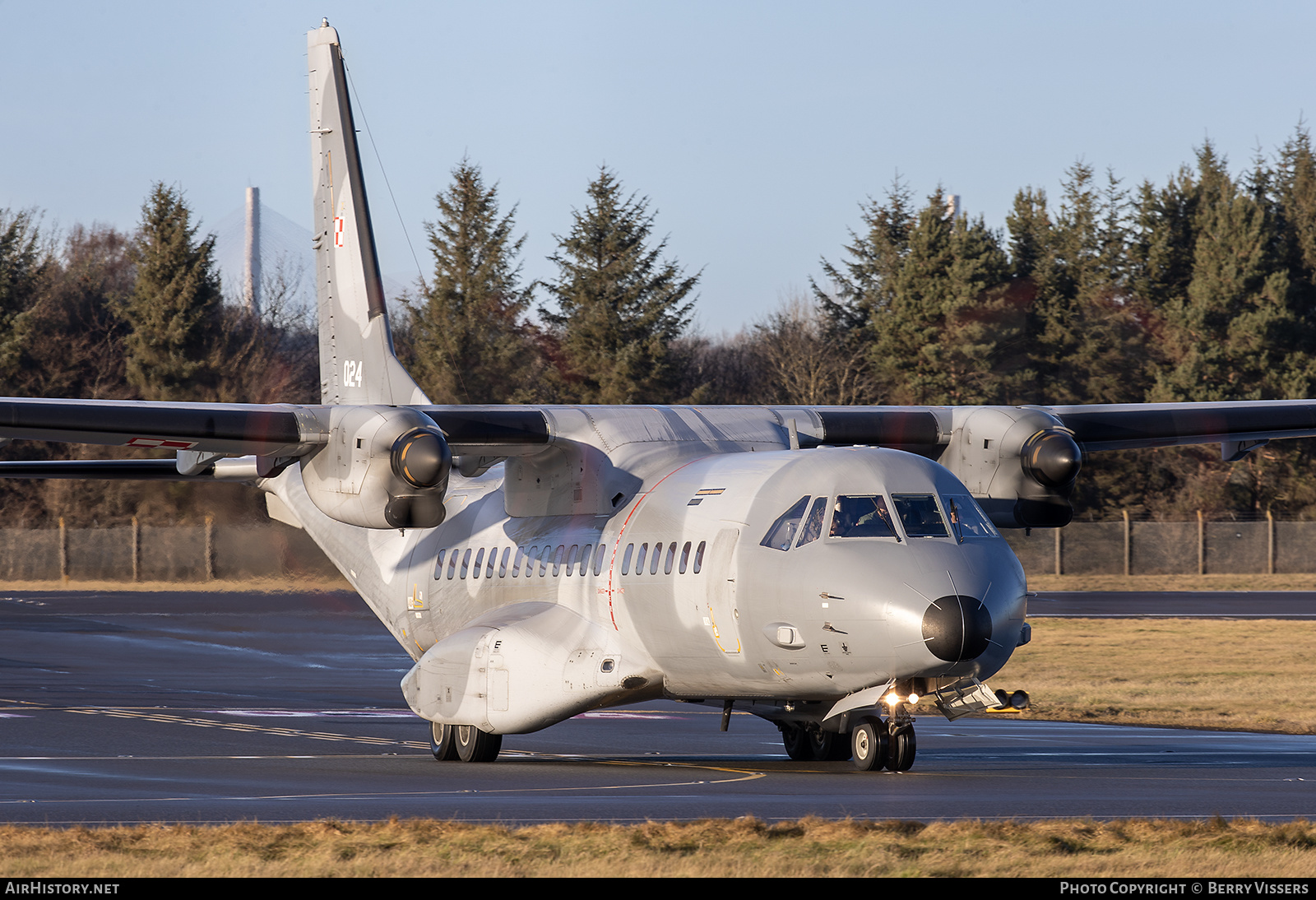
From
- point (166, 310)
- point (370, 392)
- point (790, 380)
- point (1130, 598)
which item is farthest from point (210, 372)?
point (370, 392)

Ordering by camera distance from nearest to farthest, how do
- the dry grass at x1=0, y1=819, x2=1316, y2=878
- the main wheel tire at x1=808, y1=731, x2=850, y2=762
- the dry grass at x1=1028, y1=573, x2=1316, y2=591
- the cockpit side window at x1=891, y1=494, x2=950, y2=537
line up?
the dry grass at x1=0, y1=819, x2=1316, y2=878 → the cockpit side window at x1=891, y1=494, x2=950, y2=537 → the main wheel tire at x1=808, y1=731, x2=850, y2=762 → the dry grass at x1=1028, y1=573, x2=1316, y2=591

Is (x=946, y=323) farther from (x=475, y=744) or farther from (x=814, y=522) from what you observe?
(x=814, y=522)

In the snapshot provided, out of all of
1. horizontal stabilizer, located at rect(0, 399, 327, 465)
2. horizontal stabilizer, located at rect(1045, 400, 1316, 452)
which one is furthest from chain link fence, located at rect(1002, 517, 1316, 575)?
horizontal stabilizer, located at rect(0, 399, 327, 465)

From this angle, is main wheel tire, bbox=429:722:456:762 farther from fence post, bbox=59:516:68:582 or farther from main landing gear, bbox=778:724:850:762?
fence post, bbox=59:516:68:582

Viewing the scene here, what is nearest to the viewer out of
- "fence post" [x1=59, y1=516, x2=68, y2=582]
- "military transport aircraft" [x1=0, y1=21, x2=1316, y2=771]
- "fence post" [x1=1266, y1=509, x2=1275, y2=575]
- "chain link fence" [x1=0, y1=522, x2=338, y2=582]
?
"military transport aircraft" [x1=0, y1=21, x2=1316, y2=771]

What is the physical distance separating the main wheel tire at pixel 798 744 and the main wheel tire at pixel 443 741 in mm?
3276

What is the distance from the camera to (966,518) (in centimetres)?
1364

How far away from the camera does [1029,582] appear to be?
164 ft

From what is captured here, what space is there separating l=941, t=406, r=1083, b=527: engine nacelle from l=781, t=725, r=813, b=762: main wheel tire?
313cm

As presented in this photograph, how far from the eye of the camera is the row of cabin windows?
1489cm

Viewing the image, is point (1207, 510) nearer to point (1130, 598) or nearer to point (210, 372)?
point (1130, 598)

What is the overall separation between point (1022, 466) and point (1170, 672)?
1275 centimetres

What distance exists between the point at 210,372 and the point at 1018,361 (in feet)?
91.9

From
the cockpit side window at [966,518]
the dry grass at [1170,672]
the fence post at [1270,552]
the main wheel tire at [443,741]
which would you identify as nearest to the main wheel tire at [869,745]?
the cockpit side window at [966,518]
